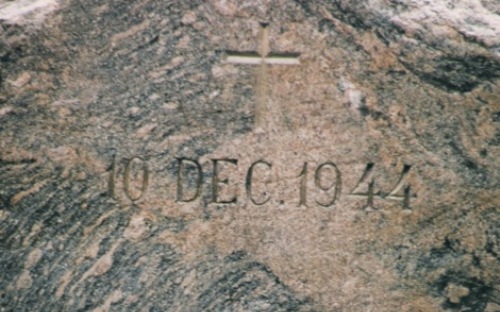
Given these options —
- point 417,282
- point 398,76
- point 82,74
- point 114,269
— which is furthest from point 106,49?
point 417,282

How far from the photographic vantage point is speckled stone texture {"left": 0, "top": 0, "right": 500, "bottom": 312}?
1.85 m

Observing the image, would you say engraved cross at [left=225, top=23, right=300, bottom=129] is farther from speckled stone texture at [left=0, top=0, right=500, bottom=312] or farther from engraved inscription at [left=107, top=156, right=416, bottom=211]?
engraved inscription at [left=107, top=156, right=416, bottom=211]

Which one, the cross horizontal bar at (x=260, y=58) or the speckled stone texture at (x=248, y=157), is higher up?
the cross horizontal bar at (x=260, y=58)

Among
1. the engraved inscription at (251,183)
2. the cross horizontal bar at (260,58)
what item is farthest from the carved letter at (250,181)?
the cross horizontal bar at (260,58)

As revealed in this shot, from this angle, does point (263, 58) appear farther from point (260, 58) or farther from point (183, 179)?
point (183, 179)

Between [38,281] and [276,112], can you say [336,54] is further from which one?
[38,281]

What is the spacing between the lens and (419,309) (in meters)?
1.99

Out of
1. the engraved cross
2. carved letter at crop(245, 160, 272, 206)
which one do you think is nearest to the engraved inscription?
carved letter at crop(245, 160, 272, 206)

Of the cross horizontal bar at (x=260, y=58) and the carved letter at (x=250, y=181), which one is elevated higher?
the cross horizontal bar at (x=260, y=58)

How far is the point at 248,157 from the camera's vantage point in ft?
6.28

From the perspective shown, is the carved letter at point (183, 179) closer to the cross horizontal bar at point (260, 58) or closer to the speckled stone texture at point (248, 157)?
the speckled stone texture at point (248, 157)

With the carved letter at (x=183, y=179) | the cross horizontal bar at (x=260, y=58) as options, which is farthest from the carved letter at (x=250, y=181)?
the cross horizontal bar at (x=260, y=58)

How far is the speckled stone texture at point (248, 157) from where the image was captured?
6.08 feet

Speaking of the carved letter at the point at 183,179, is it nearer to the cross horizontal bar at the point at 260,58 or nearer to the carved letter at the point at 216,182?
the carved letter at the point at 216,182
